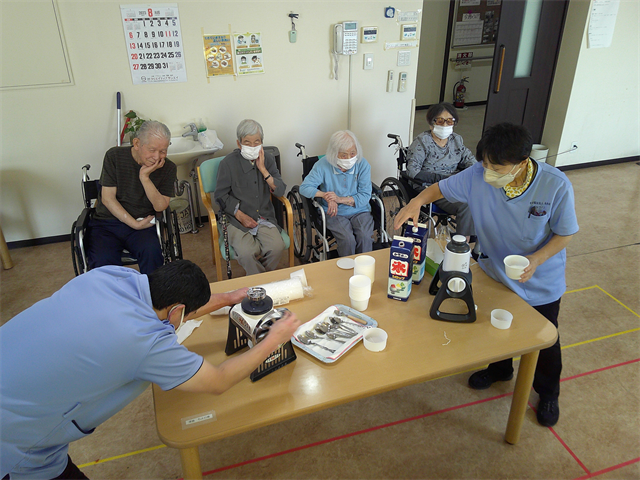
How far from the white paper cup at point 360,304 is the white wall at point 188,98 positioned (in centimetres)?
262

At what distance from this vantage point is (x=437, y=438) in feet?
6.39

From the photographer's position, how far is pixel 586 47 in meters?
4.65

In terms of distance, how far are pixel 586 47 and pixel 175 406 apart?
533 cm

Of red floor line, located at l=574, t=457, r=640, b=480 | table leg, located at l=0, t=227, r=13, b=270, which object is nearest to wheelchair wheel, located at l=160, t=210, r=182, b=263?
table leg, located at l=0, t=227, r=13, b=270

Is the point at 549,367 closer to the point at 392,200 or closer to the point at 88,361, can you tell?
the point at 88,361

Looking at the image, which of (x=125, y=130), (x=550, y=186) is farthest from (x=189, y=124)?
(x=550, y=186)

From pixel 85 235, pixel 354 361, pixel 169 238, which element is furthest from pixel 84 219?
pixel 354 361


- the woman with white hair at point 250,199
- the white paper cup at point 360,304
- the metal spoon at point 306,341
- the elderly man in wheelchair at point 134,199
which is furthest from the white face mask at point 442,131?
the metal spoon at point 306,341

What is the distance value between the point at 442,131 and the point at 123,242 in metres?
2.35

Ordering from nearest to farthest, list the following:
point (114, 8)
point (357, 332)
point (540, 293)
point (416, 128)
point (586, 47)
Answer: point (357, 332), point (540, 293), point (114, 8), point (586, 47), point (416, 128)

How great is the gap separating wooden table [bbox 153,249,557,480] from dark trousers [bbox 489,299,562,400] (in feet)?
0.83

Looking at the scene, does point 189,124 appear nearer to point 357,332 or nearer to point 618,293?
point 357,332

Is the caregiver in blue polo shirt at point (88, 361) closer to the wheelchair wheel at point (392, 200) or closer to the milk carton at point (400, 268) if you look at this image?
the milk carton at point (400, 268)

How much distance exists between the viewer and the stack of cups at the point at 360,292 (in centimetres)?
166
